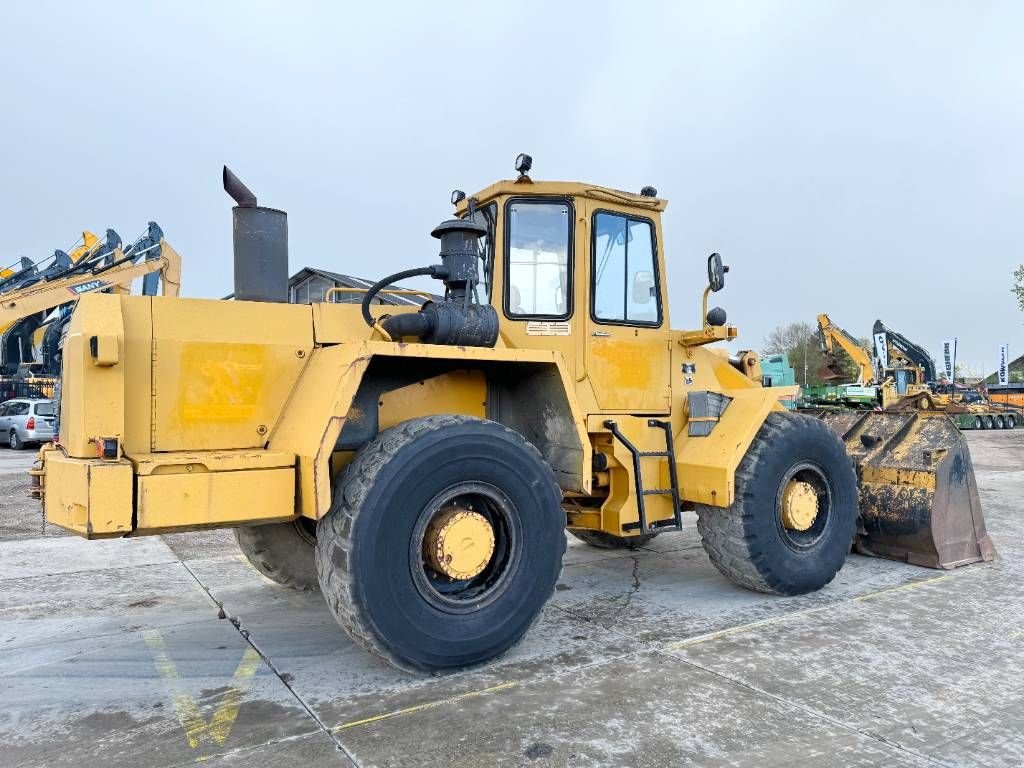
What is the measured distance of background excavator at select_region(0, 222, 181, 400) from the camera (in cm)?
1964

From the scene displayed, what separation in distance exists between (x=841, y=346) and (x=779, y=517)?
27.4 meters

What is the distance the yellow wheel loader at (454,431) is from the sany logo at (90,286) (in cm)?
1694

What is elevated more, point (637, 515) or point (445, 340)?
point (445, 340)

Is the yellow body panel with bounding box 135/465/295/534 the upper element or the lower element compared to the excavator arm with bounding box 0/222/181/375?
lower

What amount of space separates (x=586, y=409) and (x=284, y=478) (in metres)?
2.05

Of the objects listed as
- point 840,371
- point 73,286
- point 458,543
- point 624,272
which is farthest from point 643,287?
point 840,371

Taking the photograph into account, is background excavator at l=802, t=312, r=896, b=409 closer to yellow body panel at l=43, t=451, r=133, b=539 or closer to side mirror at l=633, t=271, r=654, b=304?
side mirror at l=633, t=271, r=654, b=304

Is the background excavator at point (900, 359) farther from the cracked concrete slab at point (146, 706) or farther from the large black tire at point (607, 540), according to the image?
the cracked concrete slab at point (146, 706)

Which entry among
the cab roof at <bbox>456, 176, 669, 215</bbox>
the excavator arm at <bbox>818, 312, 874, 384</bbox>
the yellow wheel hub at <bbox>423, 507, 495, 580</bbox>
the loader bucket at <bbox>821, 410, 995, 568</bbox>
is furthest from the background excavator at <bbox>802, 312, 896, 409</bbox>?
the yellow wheel hub at <bbox>423, 507, 495, 580</bbox>

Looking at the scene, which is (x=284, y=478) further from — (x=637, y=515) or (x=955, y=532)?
(x=955, y=532)

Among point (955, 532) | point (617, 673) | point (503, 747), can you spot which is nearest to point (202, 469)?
point (503, 747)

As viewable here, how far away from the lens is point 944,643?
14.2ft

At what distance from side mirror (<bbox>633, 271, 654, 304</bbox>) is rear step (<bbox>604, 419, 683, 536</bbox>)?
84cm

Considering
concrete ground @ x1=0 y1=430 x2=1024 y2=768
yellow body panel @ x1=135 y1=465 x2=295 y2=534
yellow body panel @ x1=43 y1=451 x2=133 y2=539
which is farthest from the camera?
yellow body panel @ x1=135 y1=465 x2=295 y2=534
